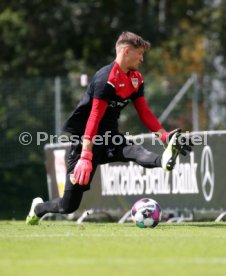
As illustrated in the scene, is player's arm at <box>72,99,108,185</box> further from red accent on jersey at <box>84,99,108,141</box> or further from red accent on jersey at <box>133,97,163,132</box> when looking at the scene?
red accent on jersey at <box>133,97,163,132</box>

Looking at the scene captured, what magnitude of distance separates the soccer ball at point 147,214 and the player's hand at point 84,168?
0.74 meters

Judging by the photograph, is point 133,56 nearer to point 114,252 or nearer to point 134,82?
point 134,82

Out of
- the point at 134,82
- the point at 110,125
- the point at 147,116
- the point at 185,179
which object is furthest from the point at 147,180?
the point at 134,82

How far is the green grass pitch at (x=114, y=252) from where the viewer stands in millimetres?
6719

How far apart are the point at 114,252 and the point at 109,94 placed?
3053 mm

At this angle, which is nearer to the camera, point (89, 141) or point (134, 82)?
point (89, 141)

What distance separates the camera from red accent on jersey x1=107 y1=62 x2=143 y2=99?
10.6m

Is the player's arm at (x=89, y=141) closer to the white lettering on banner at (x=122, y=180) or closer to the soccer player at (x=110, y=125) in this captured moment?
the soccer player at (x=110, y=125)

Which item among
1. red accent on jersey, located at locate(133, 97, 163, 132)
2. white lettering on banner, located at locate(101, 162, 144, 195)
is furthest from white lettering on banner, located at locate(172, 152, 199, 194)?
red accent on jersey, located at locate(133, 97, 163, 132)

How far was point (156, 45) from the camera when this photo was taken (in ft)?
104

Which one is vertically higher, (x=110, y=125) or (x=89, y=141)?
(x=110, y=125)

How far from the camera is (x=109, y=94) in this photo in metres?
10.5

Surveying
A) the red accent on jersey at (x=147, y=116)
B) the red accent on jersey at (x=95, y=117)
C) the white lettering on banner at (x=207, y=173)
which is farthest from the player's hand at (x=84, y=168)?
the white lettering on banner at (x=207, y=173)

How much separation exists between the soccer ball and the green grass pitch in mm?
217
